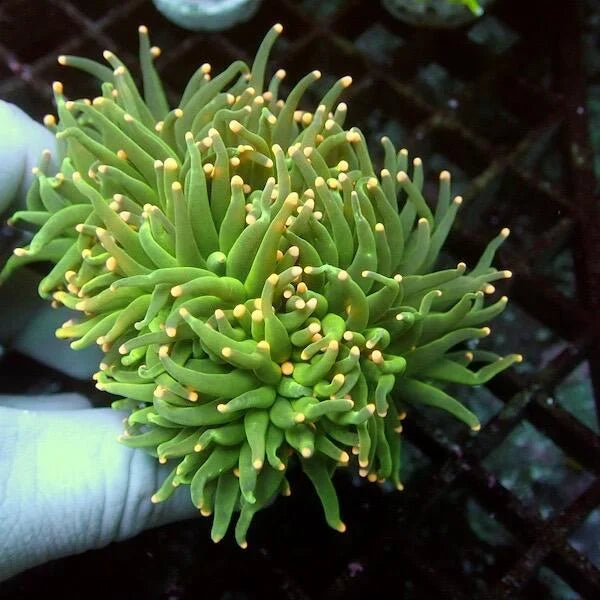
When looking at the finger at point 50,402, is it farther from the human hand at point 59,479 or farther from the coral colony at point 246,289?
the coral colony at point 246,289


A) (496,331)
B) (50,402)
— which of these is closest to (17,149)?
(50,402)

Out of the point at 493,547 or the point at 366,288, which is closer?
the point at 366,288

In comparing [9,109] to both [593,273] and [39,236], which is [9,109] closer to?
[39,236]

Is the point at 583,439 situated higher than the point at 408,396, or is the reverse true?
the point at 583,439

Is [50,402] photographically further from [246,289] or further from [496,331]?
[496,331]

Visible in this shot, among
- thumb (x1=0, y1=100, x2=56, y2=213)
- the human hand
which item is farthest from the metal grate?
thumb (x1=0, y1=100, x2=56, y2=213)

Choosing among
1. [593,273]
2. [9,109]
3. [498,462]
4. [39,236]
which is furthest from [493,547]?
[9,109]
